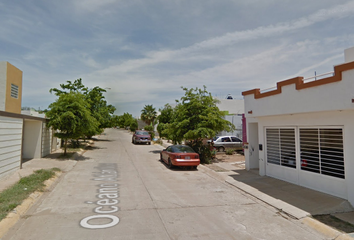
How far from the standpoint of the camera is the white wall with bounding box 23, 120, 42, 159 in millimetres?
16141

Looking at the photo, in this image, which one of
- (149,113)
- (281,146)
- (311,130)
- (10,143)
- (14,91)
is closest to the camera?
(311,130)

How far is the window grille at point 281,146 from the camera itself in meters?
10.1

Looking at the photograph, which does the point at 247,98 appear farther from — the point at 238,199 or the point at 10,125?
the point at 10,125

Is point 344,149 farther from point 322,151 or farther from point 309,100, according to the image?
point 309,100

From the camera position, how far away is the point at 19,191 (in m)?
7.89

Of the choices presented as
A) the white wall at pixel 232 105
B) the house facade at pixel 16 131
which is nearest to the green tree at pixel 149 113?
the white wall at pixel 232 105

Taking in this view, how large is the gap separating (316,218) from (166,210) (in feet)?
13.2

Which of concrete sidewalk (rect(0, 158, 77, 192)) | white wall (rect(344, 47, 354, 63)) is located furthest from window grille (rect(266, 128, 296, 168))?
concrete sidewalk (rect(0, 158, 77, 192))

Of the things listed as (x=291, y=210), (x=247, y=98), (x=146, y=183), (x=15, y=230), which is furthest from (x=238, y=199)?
(x=15, y=230)

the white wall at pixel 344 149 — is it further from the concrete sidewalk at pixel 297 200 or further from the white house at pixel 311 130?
the concrete sidewalk at pixel 297 200

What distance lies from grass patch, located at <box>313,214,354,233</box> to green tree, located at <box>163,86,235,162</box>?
30.9 ft

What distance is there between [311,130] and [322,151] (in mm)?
880

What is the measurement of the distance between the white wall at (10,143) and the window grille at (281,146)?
1186cm

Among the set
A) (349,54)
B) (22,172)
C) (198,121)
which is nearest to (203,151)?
(198,121)
